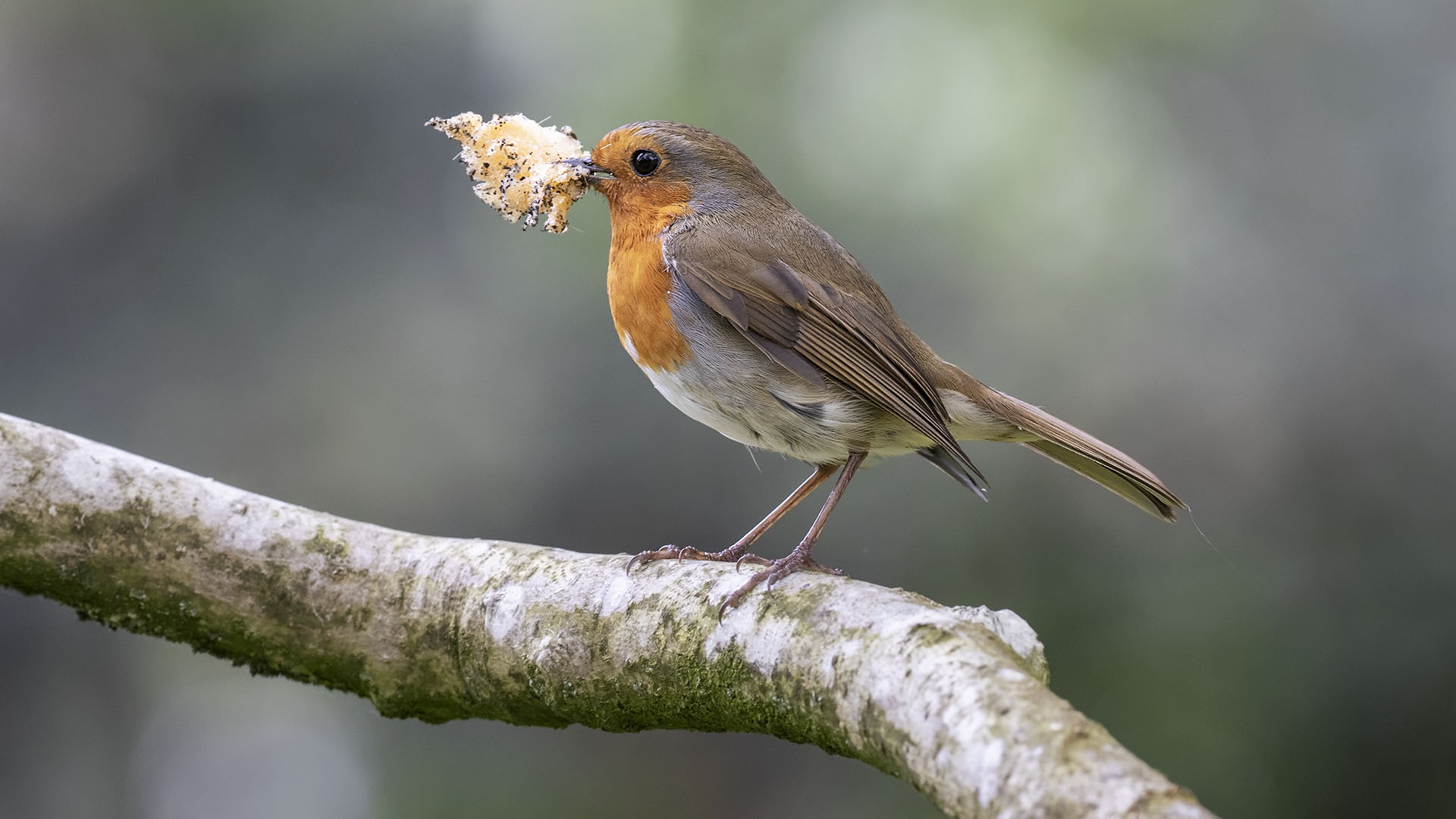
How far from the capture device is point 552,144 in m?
3.45

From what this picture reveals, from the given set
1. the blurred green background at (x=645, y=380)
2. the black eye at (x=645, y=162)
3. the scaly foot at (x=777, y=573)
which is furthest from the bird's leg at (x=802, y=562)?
the blurred green background at (x=645, y=380)

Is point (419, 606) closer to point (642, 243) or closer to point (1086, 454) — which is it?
point (642, 243)

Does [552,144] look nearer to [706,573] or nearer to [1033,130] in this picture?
[706,573]

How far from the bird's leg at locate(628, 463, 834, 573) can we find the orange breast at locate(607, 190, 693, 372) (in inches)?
18.8

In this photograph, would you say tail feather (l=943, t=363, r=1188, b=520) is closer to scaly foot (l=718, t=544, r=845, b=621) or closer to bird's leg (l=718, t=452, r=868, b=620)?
bird's leg (l=718, t=452, r=868, b=620)

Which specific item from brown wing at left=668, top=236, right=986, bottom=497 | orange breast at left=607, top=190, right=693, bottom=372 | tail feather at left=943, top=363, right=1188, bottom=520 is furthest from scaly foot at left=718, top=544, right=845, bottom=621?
tail feather at left=943, top=363, right=1188, bottom=520

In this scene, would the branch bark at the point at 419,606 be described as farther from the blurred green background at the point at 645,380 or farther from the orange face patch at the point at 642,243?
the blurred green background at the point at 645,380

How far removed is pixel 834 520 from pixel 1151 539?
4.02ft

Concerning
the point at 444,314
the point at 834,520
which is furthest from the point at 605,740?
the point at 444,314

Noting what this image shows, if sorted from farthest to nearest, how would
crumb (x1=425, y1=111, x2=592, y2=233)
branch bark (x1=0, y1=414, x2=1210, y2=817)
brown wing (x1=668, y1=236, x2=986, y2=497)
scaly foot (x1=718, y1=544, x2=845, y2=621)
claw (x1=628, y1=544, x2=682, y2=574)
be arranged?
1. crumb (x1=425, y1=111, x2=592, y2=233)
2. brown wing (x1=668, y1=236, x2=986, y2=497)
3. claw (x1=628, y1=544, x2=682, y2=574)
4. scaly foot (x1=718, y1=544, x2=845, y2=621)
5. branch bark (x1=0, y1=414, x2=1210, y2=817)

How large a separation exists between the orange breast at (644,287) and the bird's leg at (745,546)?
477mm

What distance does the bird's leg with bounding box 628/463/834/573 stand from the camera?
8.91 feet

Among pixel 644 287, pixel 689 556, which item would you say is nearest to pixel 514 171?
pixel 644 287

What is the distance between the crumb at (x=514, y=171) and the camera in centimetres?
331
